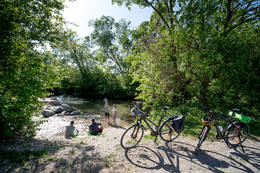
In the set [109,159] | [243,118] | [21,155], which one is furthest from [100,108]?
[243,118]

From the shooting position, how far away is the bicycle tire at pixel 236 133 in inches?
183

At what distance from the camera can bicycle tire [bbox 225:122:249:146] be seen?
4656 mm

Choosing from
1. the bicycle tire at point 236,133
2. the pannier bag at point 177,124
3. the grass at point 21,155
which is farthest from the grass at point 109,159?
the bicycle tire at point 236,133

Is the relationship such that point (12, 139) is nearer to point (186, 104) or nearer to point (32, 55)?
point (32, 55)

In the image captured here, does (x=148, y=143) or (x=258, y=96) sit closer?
(x=148, y=143)

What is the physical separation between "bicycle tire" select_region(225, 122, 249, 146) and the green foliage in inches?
277

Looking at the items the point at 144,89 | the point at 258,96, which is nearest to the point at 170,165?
the point at 144,89

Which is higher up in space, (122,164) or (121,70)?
(121,70)

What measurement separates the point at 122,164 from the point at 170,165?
1310mm

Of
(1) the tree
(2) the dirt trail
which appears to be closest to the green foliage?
(2) the dirt trail

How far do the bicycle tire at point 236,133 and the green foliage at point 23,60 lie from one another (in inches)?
277

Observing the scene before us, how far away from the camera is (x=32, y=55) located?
506cm

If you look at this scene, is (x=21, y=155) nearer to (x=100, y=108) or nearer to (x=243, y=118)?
(x=243, y=118)

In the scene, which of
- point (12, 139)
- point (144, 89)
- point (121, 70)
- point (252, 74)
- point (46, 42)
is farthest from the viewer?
point (121, 70)
